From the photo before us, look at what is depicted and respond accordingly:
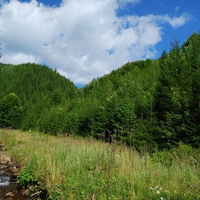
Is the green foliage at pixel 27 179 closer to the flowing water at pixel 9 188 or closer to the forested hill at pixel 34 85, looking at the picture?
the flowing water at pixel 9 188

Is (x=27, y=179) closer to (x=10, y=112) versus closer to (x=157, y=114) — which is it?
(x=157, y=114)

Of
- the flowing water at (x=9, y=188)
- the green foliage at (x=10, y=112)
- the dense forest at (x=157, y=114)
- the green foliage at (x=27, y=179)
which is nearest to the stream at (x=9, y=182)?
the flowing water at (x=9, y=188)

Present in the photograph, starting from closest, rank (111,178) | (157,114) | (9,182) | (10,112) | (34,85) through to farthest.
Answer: (111,178)
(9,182)
(157,114)
(10,112)
(34,85)

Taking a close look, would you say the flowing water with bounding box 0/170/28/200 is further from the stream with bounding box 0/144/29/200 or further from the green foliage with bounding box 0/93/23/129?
the green foliage with bounding box 0/93/23/129

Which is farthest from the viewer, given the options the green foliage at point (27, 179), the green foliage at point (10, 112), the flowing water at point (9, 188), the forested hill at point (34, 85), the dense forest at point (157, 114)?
the forested hill at point (34, 85)

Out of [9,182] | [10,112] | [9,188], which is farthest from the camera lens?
[10,112]

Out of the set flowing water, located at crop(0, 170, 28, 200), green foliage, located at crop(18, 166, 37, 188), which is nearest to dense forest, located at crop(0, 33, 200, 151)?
green foliage, located at crop(18, 166, 37, 188)

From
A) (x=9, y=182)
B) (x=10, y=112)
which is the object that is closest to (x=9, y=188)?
(x=9, y=182)

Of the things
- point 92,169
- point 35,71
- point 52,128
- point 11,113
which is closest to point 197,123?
point 92,169

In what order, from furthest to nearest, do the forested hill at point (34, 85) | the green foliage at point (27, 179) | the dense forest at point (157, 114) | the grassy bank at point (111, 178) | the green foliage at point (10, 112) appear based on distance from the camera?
the forested hill at point (34, 85) → the green foliage at point (10, 112) → the dense forest at point (157, 114) → the green foliage at point (27, 179) → the grassy bank at point (111, 178)

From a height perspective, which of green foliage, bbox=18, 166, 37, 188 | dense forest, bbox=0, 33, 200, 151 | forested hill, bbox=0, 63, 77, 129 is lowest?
green foliage, bbox=18, 166, 37, 188

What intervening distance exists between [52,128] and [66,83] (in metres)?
109

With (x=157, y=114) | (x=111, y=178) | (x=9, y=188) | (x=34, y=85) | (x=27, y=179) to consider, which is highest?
(x=34, y=85)

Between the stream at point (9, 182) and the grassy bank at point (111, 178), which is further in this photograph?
the stream at point (9, 182)
